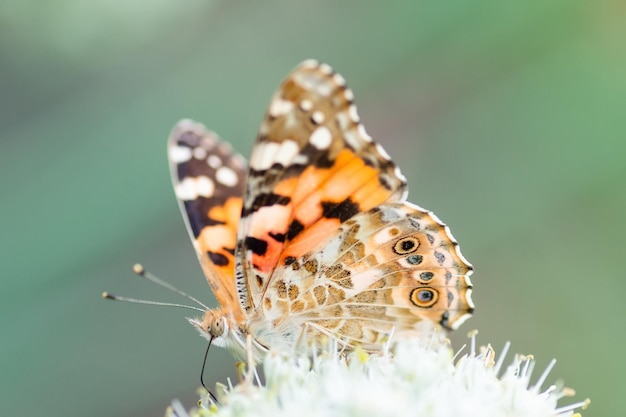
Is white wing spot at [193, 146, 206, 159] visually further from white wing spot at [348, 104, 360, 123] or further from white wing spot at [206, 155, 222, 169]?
white wing spot at [348, 104, 360, 123]

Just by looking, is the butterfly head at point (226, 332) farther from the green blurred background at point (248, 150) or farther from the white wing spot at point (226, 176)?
the green blurred background at point (248, 150)

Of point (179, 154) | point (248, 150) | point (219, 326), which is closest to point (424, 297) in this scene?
point (219, 326)

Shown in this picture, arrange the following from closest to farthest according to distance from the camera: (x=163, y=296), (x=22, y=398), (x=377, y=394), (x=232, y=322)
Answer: (x=377, y=394) < (x=232, y=322) < (x=22, y=398) < (x=163, y=296)

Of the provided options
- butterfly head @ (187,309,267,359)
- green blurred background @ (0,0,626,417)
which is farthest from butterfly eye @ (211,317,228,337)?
green blurred background @ (0,0,626,417)

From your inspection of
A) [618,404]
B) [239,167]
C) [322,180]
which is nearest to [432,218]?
[322,180]

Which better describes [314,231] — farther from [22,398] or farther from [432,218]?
[22,398]

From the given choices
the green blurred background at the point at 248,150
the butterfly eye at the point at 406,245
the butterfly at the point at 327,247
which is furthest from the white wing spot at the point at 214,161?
the green blurred background at the point at 248,150
